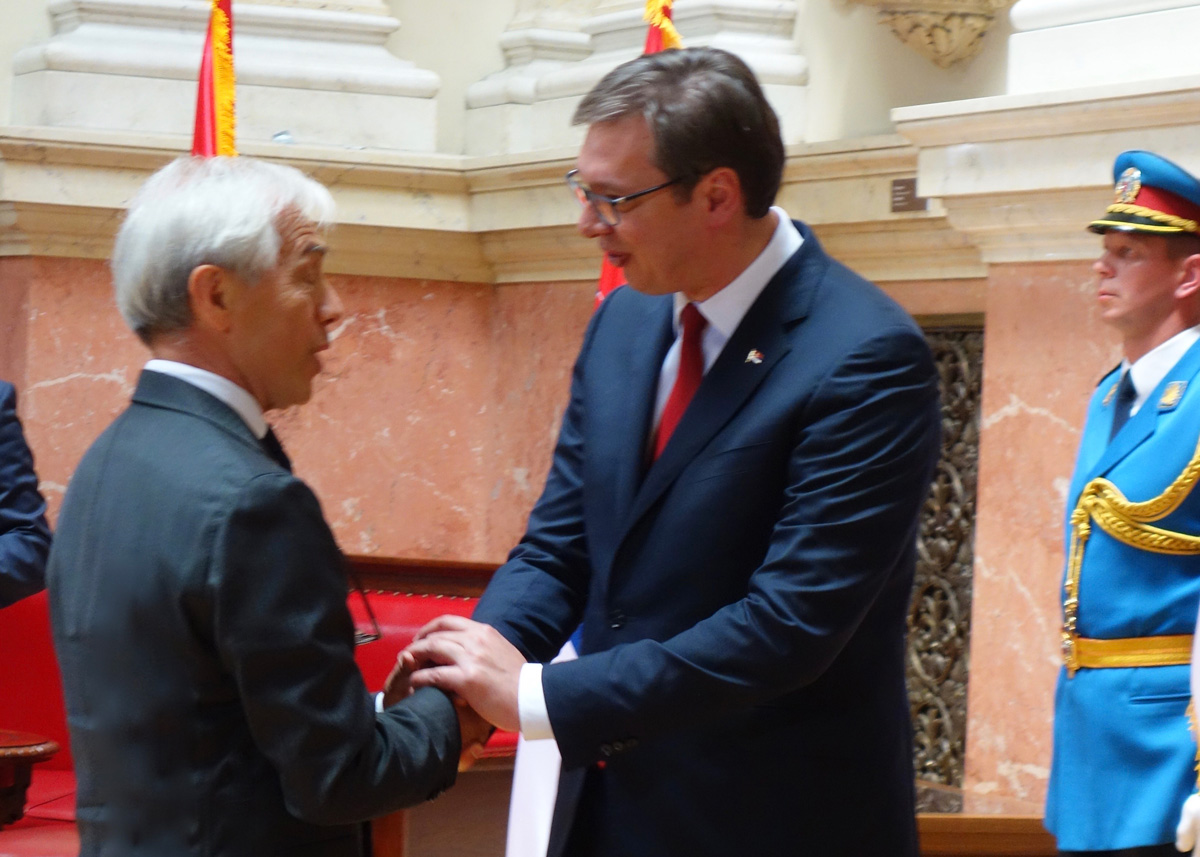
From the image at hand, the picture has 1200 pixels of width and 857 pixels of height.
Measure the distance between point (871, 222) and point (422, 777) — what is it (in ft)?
9.94

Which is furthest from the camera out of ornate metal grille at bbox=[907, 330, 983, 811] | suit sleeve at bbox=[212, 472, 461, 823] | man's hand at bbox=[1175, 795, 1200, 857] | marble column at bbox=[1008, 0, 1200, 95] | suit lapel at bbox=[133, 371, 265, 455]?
ornate metal grille at bbox=[907, 330, 983, 811]

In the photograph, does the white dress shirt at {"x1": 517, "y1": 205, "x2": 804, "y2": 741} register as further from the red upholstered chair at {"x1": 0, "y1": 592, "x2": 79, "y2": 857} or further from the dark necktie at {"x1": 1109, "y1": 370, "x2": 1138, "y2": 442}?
the red upholstered chair at {"x1": 0, "y1": 592, "x2": 79, "y2": 857}

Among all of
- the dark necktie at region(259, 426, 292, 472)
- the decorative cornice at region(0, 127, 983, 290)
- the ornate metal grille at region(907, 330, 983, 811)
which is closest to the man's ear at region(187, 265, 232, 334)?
the dark necktie at region(259, 426, 292, 472)

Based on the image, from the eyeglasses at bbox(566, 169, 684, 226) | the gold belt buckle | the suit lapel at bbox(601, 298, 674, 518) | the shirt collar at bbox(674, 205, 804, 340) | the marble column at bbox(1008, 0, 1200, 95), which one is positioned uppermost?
the marble column at bbox(1008, 0, 1200, 95)

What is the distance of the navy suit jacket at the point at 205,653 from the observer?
1.73m

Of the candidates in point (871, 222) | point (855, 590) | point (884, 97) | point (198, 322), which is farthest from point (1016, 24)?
point (198, 322)

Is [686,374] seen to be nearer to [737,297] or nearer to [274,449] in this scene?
[737,297]

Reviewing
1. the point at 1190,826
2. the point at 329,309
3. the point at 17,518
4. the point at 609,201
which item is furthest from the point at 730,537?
the point at 17,518

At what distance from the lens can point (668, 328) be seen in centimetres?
241

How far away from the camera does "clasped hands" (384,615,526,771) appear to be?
2.15 metres

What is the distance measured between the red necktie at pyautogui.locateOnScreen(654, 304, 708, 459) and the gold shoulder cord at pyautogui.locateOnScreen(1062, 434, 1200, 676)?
4.28ft

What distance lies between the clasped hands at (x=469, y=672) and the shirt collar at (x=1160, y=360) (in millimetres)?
1668

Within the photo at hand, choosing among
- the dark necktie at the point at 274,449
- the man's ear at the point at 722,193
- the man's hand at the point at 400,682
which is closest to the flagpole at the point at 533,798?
the man's hand at the point at 400,682

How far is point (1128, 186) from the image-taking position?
342 centimetres
